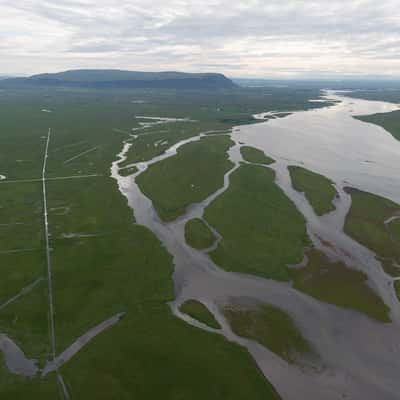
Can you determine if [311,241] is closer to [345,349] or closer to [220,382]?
[345,349]

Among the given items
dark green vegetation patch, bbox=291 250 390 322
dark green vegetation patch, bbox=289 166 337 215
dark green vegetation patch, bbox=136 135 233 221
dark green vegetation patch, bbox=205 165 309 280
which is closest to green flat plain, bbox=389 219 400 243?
dark green vegetation patch, bbox=289 166 337 215

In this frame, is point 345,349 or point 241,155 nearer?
point 345,349

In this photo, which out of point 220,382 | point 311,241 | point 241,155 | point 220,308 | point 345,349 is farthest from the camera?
point 241,155

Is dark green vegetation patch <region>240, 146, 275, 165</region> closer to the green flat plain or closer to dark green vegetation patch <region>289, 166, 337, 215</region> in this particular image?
dark green vegetation patch <region>289, 166, 337, 215</region>

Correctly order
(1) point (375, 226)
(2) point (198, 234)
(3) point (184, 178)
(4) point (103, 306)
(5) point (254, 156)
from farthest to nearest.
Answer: (5) point (254, 156) < (3) point (184, 178) < (1) point (375, 226) < (2) point (198, 234) < (4) point (103, 306)

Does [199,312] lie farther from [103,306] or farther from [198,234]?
[198,234]

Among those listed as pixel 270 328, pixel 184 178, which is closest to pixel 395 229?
pixel 270 328

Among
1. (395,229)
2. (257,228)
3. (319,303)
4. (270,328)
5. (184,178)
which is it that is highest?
(395,229)

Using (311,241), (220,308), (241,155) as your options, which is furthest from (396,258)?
(241,155)
